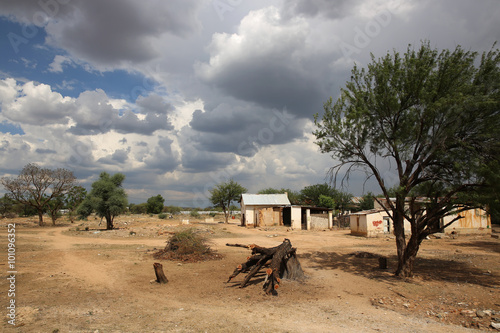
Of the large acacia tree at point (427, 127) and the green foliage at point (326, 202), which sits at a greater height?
the large acacia tree at point (427, 127)

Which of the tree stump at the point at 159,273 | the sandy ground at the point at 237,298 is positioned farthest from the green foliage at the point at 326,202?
the tree stump at the point at 159,273

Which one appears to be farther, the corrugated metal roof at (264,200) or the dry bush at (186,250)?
the corrugated metal roof at (264,200)

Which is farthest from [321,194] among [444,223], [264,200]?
[444,223]

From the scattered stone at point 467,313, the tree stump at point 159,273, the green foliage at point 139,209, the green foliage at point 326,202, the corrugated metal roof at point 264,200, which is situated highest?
the corrugated metal roof at point 264,200

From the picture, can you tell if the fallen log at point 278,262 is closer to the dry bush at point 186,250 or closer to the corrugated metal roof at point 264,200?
the dry bush at point 186,250

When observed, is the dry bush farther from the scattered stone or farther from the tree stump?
the scattered stone

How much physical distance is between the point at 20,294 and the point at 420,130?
1493 centimetres

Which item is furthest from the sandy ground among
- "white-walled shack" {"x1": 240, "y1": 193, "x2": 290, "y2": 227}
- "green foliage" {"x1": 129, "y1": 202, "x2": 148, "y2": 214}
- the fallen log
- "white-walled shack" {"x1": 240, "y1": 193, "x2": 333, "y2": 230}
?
"green foliage" {"x1": 129, "y1": 202, "x2": 148, "y2": 214}

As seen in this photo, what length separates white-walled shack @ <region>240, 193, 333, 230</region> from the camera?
38469 millimetres

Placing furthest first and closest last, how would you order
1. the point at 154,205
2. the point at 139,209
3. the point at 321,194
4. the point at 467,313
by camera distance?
the point at 139,209
the point at 154,205
the point at 321,194
the point at 467,313

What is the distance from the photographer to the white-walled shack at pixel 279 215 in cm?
3847

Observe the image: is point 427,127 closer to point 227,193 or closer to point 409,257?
point 409,257

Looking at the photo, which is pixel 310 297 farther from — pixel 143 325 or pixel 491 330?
pixel 143 325

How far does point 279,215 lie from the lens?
40.5m
